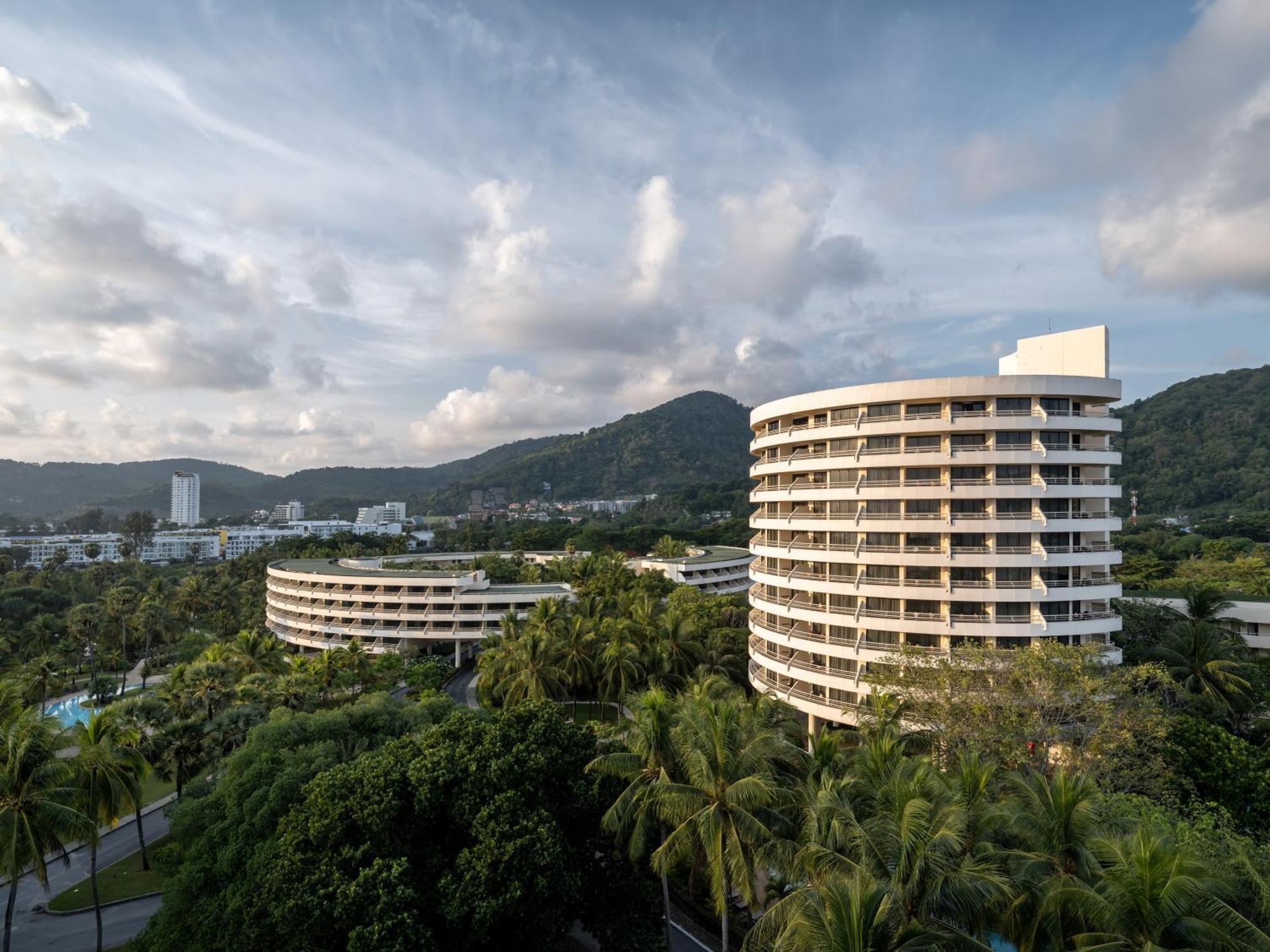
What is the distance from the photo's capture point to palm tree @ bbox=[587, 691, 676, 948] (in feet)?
68.8

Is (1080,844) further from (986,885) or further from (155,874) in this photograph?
(155,874)

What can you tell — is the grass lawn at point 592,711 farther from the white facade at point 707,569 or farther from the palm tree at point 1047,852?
the palm tree at point 1047,852

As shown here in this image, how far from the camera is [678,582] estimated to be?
7938 cm

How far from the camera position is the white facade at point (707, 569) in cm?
8269

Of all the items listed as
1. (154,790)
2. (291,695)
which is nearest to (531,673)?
(291,695)

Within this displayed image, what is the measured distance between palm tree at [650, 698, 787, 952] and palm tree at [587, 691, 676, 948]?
670 millimetres

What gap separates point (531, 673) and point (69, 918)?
24464 mm

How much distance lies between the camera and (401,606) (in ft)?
234

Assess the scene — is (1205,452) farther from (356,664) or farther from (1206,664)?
(356,664)

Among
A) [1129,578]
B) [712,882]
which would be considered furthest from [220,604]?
[1129,578]

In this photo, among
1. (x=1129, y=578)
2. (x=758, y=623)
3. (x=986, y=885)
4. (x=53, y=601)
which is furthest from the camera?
(x=53, y=601)

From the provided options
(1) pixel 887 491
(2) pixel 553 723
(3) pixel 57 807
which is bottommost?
(3) pixel 57 807

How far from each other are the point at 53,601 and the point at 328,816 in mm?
105257

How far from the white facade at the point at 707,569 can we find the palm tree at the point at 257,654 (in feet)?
132
